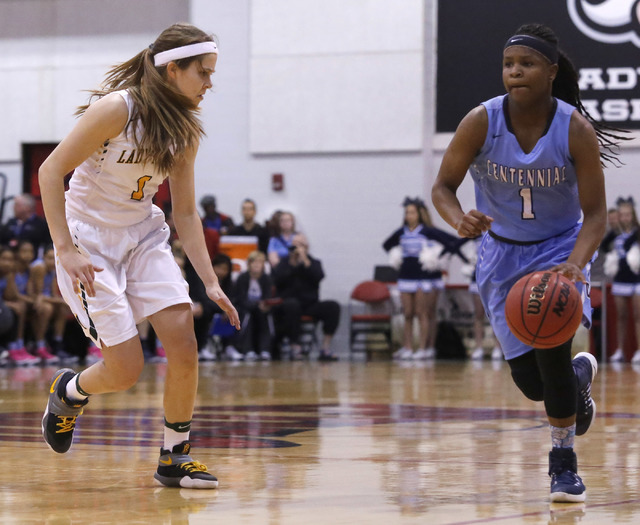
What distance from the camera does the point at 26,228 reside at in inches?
519

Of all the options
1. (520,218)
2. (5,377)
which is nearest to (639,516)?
(520,218)

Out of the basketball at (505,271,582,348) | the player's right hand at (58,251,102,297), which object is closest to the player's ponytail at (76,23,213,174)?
the player's right hand at (58,251,102,297)

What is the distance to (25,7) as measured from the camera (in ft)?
54.6

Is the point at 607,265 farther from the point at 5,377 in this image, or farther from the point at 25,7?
the point at 25,7

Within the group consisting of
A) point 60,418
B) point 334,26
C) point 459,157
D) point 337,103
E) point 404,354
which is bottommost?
point 404,354

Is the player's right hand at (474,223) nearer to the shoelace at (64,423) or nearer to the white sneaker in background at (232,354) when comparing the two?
the shoelace at (64,423)

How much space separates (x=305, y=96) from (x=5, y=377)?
6.87 metres

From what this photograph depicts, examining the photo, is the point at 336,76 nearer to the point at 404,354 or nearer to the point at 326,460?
the point at 404,354

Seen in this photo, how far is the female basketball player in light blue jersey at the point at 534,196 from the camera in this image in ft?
11.6

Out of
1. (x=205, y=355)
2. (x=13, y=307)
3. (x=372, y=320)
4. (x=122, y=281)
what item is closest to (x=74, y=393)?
(x=122, y=281)

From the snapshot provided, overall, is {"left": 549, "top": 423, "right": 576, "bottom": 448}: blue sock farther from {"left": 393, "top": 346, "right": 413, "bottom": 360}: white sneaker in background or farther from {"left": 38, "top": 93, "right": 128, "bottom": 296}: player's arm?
{"left": 393, "top": 346, "right": 413, "bottom": 360}: white sneaker in background

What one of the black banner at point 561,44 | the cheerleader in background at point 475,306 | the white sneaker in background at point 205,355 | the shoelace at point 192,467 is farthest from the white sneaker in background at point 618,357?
the shoelace at point 192,467

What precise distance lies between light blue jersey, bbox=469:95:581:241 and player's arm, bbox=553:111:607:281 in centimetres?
3

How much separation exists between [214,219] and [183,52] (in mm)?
10478
